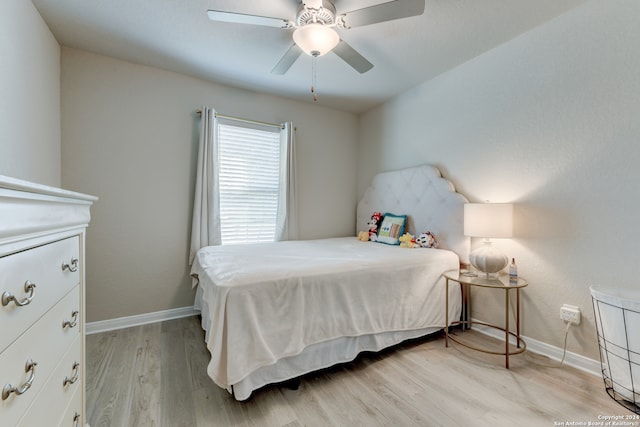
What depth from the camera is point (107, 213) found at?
2.53 m

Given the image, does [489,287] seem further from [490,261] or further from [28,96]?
[28,96]

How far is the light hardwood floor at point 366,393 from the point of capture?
1.44 metres

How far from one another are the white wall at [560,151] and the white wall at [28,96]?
10.9ft

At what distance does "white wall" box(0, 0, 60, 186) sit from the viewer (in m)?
1.58

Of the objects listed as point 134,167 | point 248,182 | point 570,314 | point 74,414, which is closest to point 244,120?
point 248,182

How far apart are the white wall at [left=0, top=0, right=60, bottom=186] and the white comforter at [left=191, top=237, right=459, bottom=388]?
1295 mm

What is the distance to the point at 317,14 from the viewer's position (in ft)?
5.68

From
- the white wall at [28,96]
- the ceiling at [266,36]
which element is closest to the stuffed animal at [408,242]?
the ceiling at [266,36]

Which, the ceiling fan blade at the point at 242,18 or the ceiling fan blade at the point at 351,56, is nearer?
the ceiling fan blade at the point at 242,18

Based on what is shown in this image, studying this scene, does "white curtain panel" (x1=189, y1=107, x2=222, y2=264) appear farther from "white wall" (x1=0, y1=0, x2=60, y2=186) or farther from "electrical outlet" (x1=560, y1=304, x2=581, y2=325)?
"electrical outlet" (x1=560, y1=304, x2=581, y2=325)

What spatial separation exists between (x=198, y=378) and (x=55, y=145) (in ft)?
7.18

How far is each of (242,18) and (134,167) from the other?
1.78 m

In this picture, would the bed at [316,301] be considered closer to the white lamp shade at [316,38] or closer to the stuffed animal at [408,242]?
the stuffed animal at [408,242]

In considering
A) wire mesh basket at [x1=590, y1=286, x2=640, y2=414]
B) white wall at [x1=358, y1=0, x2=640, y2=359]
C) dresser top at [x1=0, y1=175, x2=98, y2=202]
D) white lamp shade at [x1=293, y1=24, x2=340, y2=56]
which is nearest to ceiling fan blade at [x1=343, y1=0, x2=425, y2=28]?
white lamp shade at [x1=293, y1=24, x2=340, y2=56]
